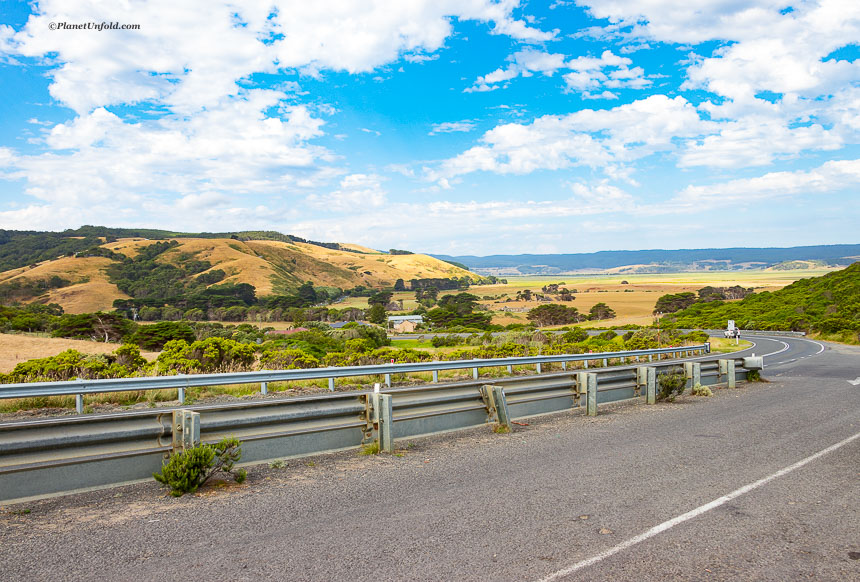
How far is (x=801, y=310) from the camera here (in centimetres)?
7738

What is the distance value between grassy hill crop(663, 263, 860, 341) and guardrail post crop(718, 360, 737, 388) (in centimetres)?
3810

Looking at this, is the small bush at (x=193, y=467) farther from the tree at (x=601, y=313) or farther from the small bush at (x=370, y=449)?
the tree at (x=601, y=313)

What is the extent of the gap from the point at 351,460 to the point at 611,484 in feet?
10.3

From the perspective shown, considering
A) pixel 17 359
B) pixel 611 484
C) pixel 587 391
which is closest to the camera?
pixel 611 484

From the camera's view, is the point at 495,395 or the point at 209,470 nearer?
the point at 209,470

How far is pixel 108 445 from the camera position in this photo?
6.23 metres

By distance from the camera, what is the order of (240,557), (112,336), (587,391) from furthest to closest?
(112,336)
(587,391)
(240,557)

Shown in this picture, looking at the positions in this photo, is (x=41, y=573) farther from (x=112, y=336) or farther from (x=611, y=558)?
(x=112, y=336)

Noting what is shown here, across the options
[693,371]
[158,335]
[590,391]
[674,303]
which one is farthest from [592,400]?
[674,303]

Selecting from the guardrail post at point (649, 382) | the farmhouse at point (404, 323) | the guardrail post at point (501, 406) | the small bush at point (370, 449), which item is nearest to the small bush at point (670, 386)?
the guardrail post at point (649, 382)

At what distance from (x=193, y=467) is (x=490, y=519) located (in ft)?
9.90

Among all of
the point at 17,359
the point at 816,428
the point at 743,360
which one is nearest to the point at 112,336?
the point at 17,359

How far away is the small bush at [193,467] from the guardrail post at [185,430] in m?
0.09

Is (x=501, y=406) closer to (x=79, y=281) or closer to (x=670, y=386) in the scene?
(x=670, y=386)
